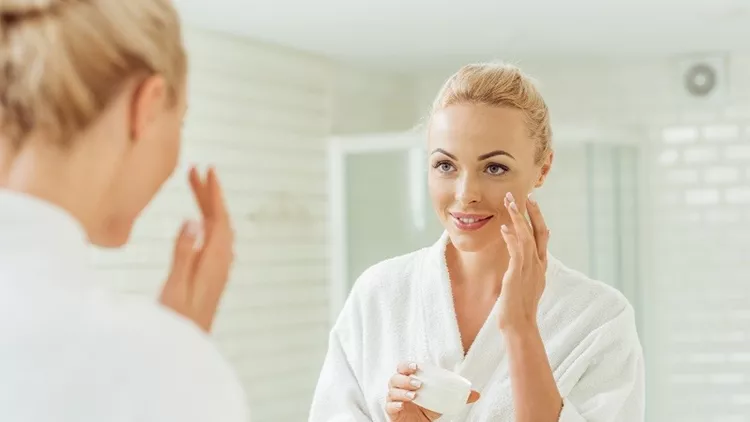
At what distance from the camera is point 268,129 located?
5.07 meters

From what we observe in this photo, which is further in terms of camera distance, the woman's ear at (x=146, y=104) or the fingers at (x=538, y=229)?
the fingers at (x=538, y=229)

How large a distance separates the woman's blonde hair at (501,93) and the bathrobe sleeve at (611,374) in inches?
12.6

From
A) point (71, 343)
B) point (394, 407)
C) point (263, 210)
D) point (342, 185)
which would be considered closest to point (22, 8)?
point (71, 343)

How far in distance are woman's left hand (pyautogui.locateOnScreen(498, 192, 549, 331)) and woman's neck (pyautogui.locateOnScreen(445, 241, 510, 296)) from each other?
250mm

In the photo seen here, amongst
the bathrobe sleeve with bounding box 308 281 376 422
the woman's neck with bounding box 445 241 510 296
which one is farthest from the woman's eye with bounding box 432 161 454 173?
the bathrobe sleeve with bounding box 308 281 376 422

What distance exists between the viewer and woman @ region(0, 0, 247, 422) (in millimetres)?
662

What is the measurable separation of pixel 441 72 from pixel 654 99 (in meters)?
1.14

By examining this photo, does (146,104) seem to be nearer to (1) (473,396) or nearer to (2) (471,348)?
(1) (473,396)

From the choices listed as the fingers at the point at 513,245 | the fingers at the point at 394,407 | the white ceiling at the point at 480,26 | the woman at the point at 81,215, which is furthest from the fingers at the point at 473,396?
the white ceiling at the point at 480,26

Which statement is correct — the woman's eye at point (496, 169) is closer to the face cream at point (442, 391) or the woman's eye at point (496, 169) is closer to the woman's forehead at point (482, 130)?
the woman's forehead at point (482, 130)

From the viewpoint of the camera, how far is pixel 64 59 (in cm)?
68

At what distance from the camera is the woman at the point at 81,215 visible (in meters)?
0.66

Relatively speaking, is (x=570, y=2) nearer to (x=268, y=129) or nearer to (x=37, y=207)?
(x=268, y=129)

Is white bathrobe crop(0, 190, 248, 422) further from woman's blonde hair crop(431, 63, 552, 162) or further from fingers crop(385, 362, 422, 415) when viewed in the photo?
woman's blonde hair crop(431, 63, 552, 162)
